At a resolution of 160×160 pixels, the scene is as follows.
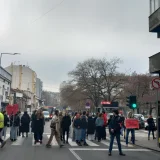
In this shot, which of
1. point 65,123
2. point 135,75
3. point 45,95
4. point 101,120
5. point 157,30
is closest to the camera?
point 65,123

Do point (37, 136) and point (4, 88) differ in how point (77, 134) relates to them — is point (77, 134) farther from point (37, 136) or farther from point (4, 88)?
point (4, 88)

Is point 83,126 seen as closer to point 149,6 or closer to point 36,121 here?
point 36,121

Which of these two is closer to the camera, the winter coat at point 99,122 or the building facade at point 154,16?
the winter coat at point 99,122

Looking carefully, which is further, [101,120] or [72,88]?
[72,88]

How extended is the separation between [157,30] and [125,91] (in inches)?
1699

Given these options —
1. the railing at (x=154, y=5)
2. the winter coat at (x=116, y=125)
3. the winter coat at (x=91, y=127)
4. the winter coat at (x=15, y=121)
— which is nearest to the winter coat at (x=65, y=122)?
the winter coat at (x=91, y=127)

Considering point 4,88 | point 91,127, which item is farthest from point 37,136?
point 4,88

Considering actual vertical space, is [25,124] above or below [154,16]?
below

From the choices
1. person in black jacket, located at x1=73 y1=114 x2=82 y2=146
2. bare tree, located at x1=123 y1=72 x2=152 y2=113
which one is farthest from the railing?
bare tree, located at x1=123 y1=72 x2=152 y2=113

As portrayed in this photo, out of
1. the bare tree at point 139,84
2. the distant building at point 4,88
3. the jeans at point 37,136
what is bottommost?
the jeans at point 37,136

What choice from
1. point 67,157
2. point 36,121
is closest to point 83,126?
point 36,121

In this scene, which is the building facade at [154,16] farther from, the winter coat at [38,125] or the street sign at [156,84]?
the winter coat at [38,125]

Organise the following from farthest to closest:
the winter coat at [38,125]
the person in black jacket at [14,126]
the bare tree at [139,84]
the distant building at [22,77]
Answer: the distant building at [22,77]
the bare tree at [139,84]
the person in black jacket at [14,126]
the winter coat at [38,125]

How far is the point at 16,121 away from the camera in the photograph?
63.8ft
